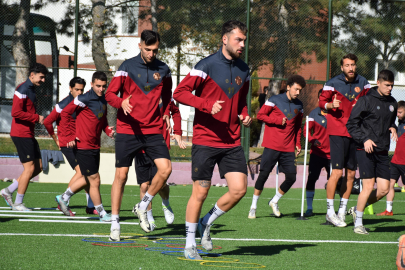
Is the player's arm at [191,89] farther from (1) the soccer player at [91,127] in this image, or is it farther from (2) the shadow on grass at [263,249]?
(1) the soccer player at [91,127]

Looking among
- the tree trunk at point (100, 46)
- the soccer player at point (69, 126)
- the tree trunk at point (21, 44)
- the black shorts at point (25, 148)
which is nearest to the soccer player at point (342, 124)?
the soccer player at point (69, 126)

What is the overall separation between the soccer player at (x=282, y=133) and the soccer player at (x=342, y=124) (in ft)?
2.83

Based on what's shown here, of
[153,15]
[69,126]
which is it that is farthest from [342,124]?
[153,15]

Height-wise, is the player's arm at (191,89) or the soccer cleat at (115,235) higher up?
the player's arm at (191,89)

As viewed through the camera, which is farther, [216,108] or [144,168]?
[144,168]

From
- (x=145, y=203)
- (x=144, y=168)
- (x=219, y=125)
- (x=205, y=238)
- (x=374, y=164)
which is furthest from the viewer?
(x=144, y=168)

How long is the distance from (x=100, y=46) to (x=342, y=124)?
27.6 ft

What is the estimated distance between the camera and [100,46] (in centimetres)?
1418

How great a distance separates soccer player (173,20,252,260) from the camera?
196 inches

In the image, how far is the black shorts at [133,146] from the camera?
603 cm

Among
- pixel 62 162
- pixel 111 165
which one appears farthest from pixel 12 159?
pixel 111 165

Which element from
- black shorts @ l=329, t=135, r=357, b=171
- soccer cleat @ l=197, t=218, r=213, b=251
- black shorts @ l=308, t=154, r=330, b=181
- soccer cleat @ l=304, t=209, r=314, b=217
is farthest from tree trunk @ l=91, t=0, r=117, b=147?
soccer cleat @ l=197, t=218, r=213, b=251

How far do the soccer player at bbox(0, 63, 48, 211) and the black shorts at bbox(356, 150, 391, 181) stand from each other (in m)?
5.10

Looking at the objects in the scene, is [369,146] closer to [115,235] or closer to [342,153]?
[342,153]
